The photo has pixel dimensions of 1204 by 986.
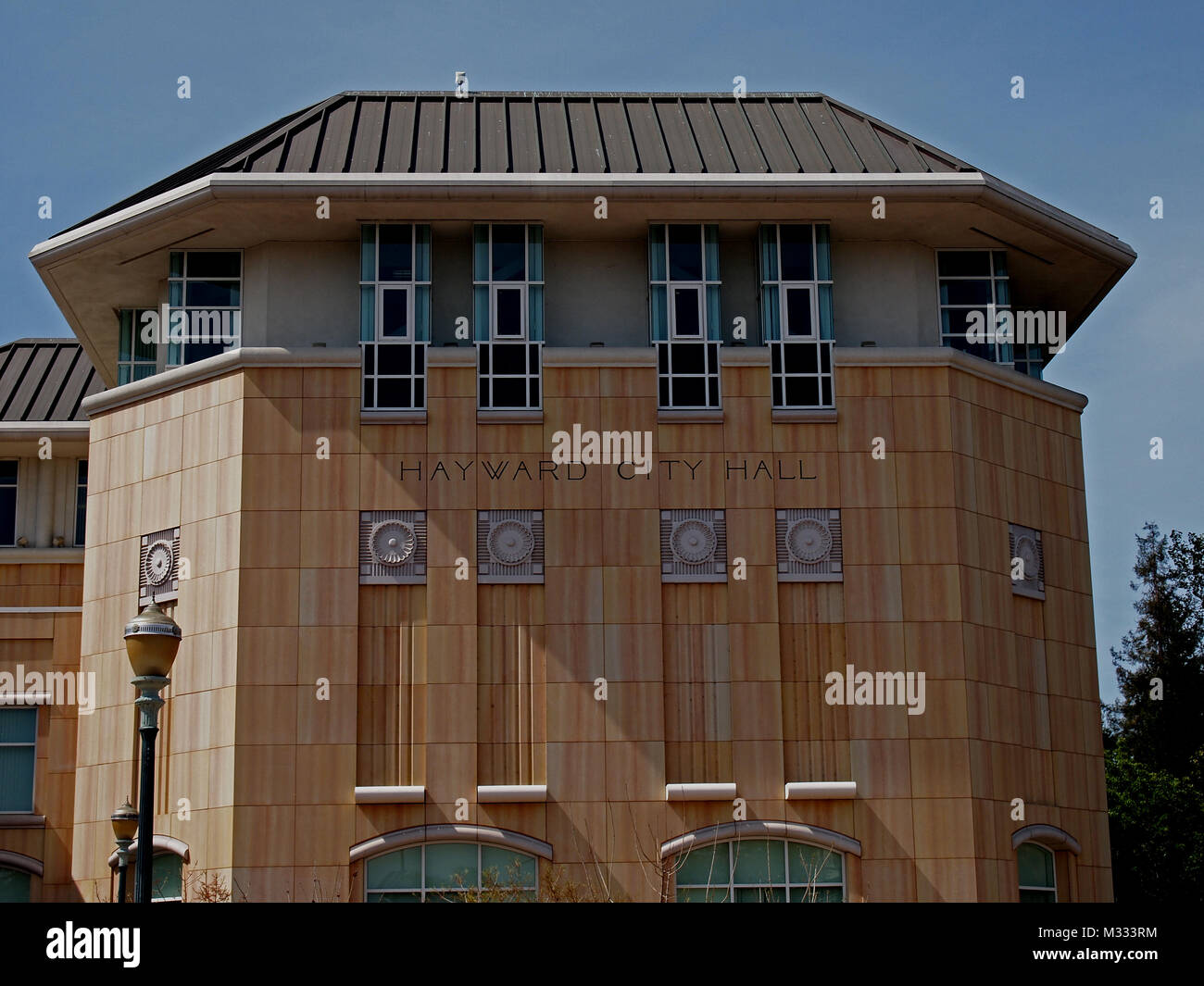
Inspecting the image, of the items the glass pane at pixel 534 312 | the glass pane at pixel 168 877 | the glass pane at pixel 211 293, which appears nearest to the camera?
the glass pane at pixel 168 877

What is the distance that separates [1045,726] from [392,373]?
566 inches

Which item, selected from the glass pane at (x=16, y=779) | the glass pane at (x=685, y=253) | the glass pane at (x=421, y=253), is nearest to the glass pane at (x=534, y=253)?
the glass pane at (x=421, y=253)

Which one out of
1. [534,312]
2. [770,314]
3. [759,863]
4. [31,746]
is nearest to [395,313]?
[534,312]

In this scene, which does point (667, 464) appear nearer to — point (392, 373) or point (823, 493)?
point (823, 493)

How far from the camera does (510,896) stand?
97.7 ft

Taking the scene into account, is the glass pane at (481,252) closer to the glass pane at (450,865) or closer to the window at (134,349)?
the window at (134,349)

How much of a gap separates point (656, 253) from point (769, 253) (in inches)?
87.9

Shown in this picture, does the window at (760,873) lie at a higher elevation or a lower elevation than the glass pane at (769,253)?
lower

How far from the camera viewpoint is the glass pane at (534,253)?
33.7 m

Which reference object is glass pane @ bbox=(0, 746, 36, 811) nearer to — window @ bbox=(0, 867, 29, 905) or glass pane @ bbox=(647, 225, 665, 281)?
window @ bbox=(0, 867, 29, 905)

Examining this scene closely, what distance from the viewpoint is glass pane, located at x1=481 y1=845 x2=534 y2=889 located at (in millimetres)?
30906

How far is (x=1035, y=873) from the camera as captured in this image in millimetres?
32906

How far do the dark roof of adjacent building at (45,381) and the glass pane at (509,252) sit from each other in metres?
12.5
